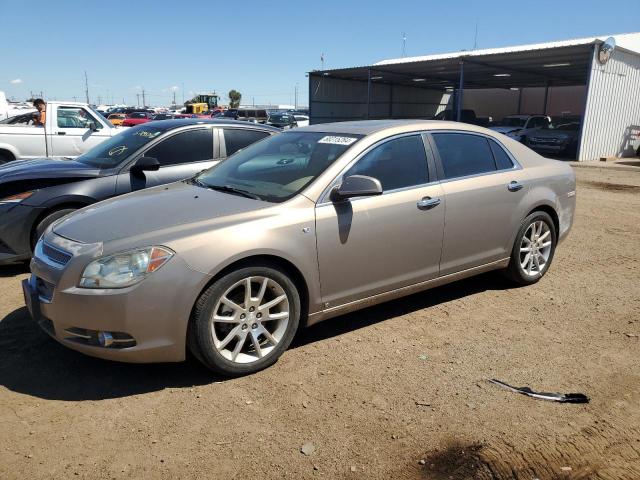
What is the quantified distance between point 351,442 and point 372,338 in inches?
50.6

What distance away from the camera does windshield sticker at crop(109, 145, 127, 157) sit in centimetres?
592

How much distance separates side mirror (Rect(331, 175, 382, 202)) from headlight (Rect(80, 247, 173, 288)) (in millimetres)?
1213

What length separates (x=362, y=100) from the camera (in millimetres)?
35375

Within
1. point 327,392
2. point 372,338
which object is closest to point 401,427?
point 327,392

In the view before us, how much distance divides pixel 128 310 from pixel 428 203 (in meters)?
2.32

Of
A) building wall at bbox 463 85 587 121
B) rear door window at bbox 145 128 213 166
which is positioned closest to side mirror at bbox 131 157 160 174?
rear door window at bbox 145 128 213 166

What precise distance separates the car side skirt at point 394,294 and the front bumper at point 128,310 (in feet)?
3.14

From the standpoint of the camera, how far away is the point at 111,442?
2.69m

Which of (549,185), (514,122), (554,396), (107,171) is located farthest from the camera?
(514,122)

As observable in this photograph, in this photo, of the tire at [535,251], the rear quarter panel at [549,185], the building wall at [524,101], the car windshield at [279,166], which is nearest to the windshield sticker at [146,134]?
the car windshield at [279,166]

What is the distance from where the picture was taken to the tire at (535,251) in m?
4.82

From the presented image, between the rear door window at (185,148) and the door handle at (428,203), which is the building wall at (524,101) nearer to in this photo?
the rear door window at (185,148)

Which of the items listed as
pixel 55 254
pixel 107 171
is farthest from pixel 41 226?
pixel 55 254

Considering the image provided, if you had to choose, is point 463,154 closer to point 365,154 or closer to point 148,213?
point 365,154
